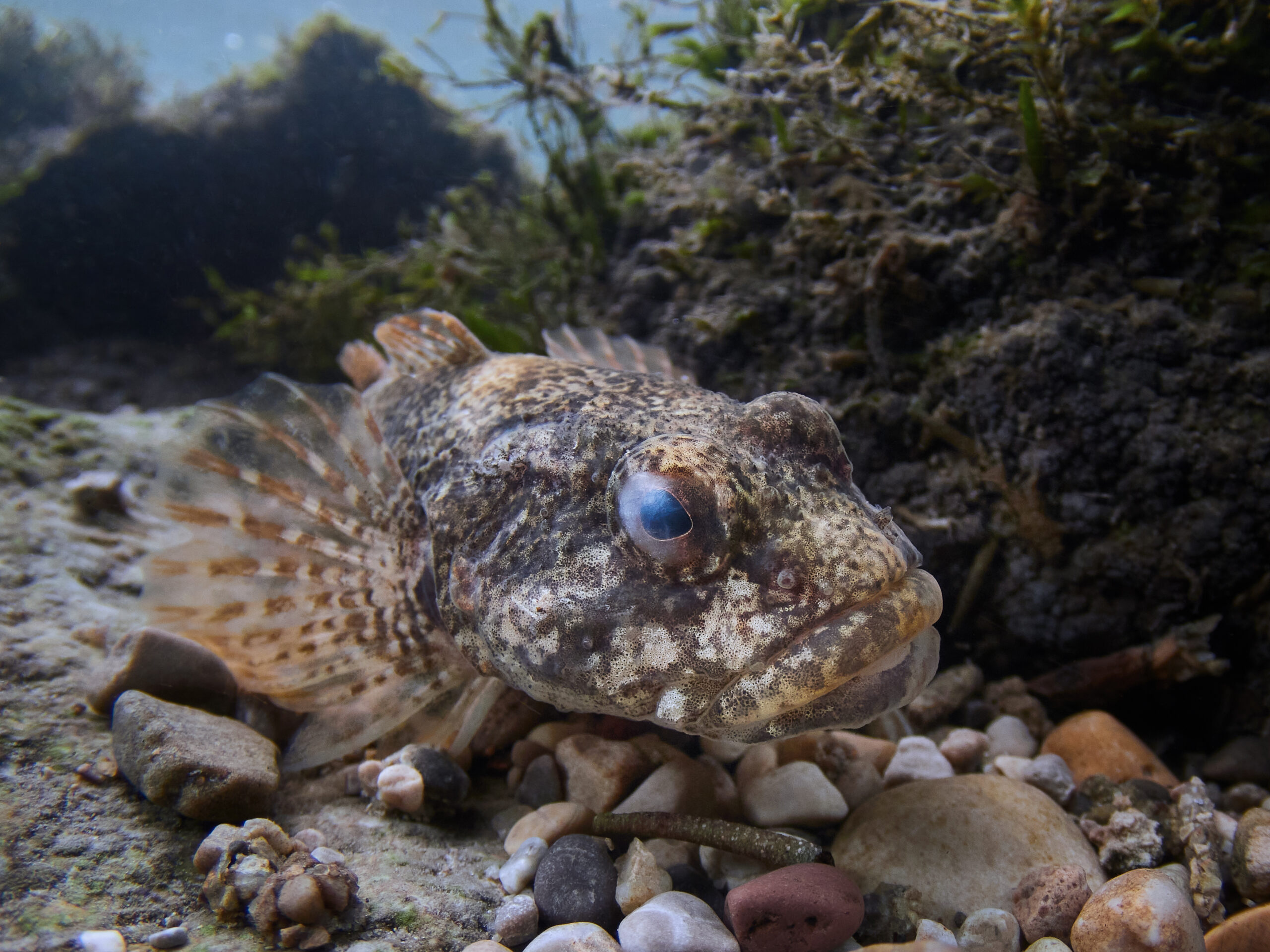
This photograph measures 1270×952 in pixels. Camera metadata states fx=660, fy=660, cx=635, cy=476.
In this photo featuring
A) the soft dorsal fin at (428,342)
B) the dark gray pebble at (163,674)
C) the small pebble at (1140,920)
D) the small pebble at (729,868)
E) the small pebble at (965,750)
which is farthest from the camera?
the soft dorsal fin at (428,342)

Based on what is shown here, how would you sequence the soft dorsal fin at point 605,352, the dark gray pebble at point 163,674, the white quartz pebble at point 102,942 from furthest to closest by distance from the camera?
the soft dorsal fin at point 605,352, the dark gray pebble at point 163,674, the white quartz pebble at point 102,942

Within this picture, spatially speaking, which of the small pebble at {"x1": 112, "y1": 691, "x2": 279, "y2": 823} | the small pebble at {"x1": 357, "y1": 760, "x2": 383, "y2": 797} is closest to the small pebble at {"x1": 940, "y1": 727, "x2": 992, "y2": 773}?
the small pebble at {"x1": 357, "y1": 760, "x2": 383, "y2": 797}

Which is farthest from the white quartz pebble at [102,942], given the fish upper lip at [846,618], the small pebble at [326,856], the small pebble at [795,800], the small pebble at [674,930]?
the small pebble at [795,800]

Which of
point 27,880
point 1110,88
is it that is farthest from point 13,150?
point 1110,88

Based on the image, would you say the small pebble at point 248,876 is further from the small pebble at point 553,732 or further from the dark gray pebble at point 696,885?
→ the dark gray pebble at point 696,885

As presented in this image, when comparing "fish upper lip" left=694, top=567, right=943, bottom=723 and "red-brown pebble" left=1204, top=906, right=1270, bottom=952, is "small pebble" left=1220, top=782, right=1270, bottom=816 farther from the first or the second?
"fish upper lip" left=694, top=567, right=943, bottom=723

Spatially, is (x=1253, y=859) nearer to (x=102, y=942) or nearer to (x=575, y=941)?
(x=575, y=941)

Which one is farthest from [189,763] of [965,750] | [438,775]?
[965,750]
